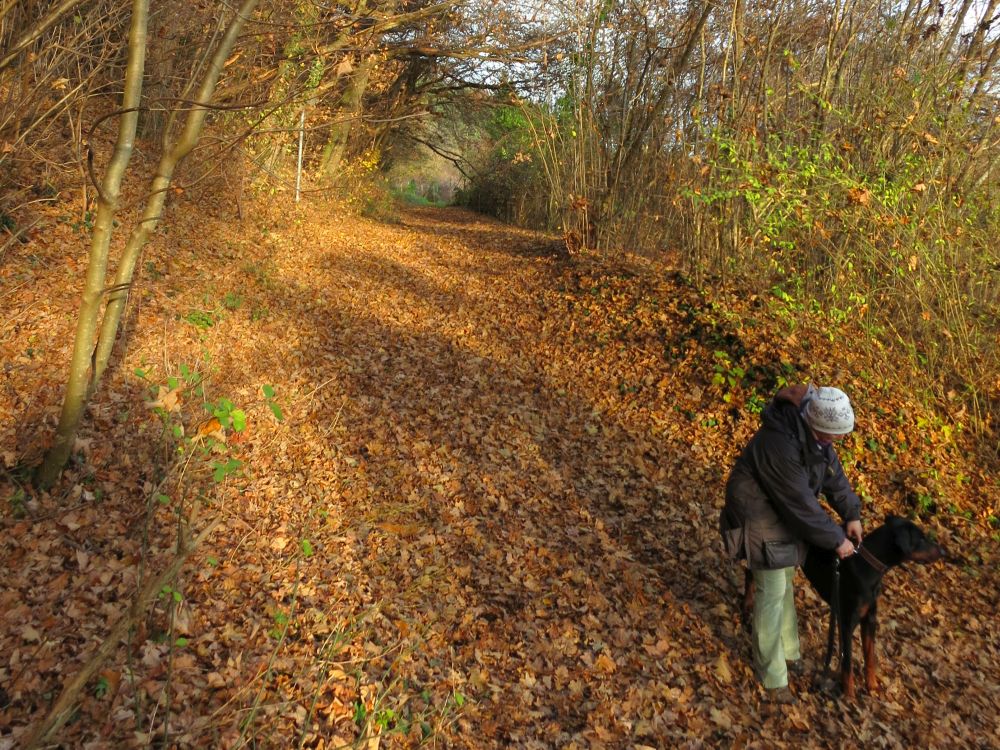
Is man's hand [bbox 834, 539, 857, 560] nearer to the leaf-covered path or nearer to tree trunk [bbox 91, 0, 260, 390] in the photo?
the leaf-covered path

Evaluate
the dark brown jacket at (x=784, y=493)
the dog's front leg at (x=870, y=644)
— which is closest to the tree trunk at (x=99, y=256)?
the dark brown jacket at (x=784, y=493)

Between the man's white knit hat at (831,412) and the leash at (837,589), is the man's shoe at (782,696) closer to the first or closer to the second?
the leash at (837,589)

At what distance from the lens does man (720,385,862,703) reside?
379 centimetres

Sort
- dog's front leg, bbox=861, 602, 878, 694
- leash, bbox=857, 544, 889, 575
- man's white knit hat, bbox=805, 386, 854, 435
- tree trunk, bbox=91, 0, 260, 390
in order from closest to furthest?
man's white knit hat, bbox=805, 386, 854, 435 → leash, bbox=857, 544, 889, 575 → dog's front leg, bbox=861, 602, 878, 694 → tree trunk, bbox=91, 0, 260, 390

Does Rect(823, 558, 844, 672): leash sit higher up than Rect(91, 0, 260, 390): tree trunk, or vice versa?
Rect(91, 0, 260, 390): tree trunk

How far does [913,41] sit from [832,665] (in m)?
7.79

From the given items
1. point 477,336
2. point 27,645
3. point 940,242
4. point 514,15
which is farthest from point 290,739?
point 514,15

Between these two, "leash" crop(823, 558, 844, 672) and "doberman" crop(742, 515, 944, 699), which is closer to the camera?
"doberman" crop(742, 515, 944, 699)

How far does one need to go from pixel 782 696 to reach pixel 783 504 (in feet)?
4.75

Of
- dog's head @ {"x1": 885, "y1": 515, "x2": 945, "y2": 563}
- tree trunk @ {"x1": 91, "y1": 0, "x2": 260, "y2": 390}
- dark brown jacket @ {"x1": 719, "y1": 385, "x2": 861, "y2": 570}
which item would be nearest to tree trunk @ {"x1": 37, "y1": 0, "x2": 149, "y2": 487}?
tree trunk @ {"x1": 91, "y1": 0, "x2": 260, "y2": 390}

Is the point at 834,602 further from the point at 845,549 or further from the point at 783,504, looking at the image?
the point at 783,504

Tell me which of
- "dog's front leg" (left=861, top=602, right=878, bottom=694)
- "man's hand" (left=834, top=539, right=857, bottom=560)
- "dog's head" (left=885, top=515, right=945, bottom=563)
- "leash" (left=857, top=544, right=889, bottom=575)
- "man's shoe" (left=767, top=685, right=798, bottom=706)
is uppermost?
"dog's head" (left=885, top=515, right=945, bottom=563)

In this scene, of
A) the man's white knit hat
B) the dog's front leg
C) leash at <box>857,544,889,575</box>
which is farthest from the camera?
the dog's front leg

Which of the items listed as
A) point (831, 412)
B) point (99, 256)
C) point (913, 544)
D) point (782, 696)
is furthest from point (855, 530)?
point (99, 256)
